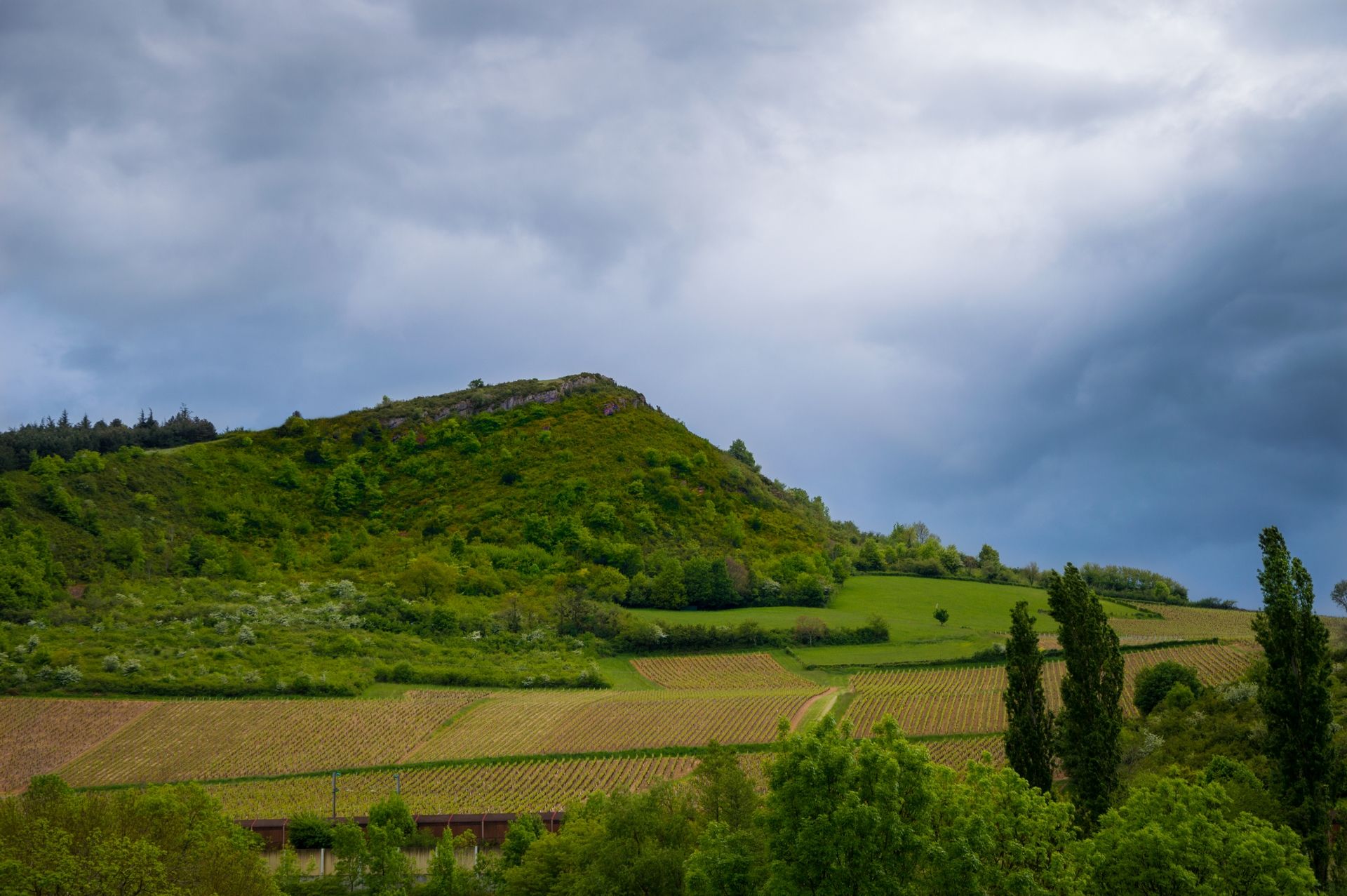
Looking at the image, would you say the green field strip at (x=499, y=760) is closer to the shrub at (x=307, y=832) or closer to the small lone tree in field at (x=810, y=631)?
the shrub at (x=307, y=832)

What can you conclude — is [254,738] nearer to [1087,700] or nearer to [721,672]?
[721,672]

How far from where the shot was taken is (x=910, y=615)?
4326 inches

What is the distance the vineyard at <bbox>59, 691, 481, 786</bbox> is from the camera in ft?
207

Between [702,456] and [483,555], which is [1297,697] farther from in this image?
[702,456]

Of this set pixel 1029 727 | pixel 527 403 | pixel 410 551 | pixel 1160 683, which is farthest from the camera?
pixel 527 403

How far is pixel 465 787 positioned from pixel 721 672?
35.1m

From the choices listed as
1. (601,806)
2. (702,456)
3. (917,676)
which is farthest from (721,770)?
(702,456)

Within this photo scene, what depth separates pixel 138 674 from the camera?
7906 cm

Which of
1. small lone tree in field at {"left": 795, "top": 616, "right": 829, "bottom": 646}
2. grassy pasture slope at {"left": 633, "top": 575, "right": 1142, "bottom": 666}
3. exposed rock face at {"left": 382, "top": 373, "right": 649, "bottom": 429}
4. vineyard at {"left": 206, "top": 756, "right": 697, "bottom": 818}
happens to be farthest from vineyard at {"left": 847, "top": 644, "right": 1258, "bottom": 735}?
exposed rock face at {"left": 382, "top": 373, "right": 649, "bottom": 429}

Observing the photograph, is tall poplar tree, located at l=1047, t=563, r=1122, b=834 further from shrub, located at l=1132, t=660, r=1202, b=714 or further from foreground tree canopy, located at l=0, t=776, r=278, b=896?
foreground tree canopy, located at l=0, t=776, r=278, b=896

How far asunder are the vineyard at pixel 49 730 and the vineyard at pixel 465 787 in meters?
12.6

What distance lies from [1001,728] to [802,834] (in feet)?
142

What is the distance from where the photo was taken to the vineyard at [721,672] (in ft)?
279

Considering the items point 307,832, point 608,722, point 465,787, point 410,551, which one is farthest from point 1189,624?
point 410,551
